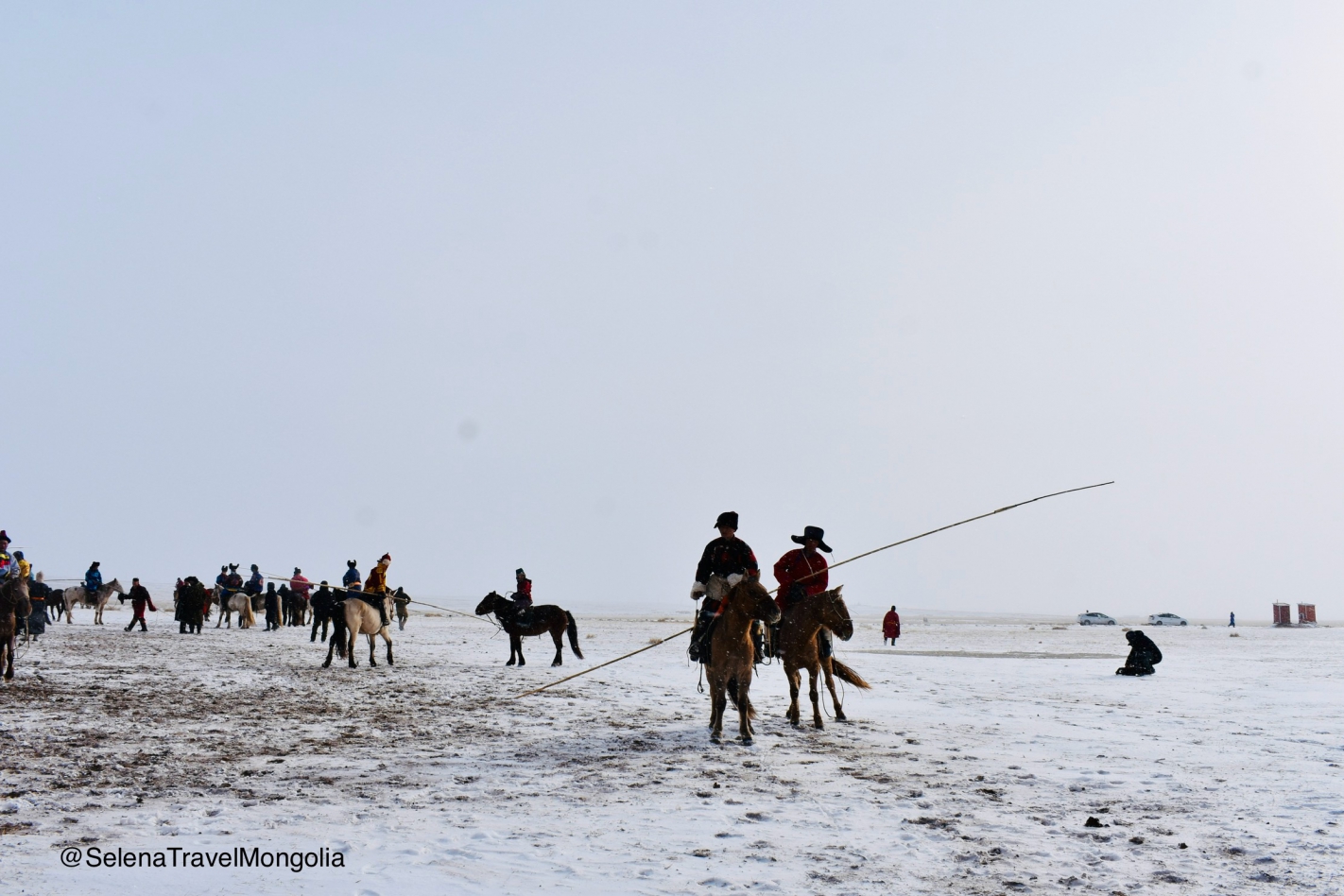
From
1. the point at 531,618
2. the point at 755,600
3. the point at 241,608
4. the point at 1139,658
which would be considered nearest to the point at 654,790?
the point at 755,600

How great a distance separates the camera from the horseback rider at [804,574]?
11102mm

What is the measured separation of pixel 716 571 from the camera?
1023 cm

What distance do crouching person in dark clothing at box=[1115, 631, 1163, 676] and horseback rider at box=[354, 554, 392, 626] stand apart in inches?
595

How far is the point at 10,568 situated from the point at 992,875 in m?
17.2

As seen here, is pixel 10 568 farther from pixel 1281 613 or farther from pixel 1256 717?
pixel 1281 613

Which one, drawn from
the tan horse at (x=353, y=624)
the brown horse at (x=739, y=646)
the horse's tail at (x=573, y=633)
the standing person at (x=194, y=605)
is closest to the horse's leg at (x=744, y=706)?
the brown horse at (x=739, y=646)

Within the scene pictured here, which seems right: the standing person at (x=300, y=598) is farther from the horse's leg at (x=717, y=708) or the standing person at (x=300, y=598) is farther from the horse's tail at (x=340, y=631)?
the horse's leg at (x=717, y=708)

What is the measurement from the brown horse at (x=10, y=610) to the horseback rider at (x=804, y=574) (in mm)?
10967

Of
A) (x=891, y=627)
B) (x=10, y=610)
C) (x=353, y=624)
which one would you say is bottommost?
(x=891, y=627)

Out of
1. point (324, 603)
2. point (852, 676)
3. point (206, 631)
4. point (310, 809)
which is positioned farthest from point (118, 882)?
point (206, 631)

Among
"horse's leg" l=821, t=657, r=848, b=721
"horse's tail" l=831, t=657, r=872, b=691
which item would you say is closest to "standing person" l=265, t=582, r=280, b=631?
"horse's tail" l=831, t=657, r=872, b=691

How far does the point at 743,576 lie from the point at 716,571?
1.54ft

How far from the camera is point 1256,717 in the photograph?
1224 cm

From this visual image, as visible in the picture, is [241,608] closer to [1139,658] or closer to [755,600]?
[1139,658]
